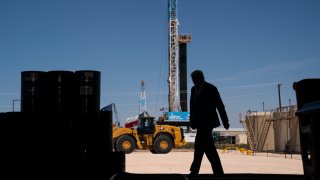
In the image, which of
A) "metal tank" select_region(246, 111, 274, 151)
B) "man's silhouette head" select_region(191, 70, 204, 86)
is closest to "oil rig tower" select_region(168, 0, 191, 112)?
"metal tank" select_region(246, 111, 274, 151)

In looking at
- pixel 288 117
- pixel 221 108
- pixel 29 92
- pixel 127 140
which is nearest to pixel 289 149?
pixel 288 117

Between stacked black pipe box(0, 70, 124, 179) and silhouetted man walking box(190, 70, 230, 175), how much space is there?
1.25 metres

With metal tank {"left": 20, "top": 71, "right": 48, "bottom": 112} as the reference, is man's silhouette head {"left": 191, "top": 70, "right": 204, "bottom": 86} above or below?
above

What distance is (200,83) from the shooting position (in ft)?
18.3

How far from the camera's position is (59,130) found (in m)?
4.04

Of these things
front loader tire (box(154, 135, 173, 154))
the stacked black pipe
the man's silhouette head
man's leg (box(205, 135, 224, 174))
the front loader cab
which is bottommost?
front loader tire (box(154, 135, 173, 154))

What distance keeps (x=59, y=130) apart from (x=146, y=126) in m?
21.1

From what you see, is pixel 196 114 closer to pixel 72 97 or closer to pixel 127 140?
pixel 72 97

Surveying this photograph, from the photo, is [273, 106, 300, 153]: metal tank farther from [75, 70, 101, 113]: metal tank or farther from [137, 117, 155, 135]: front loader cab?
[75, 70, 101, 113]: metal tank

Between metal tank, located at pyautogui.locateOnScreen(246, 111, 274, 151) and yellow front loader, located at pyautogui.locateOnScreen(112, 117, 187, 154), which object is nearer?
yellow front loader, located at pyautogui.locateOnScreen(112, 117, 187, 154)

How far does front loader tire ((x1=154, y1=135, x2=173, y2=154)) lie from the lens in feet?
82.5

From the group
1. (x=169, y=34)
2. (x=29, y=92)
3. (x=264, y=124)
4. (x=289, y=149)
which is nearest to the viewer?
(x=29, y=92)

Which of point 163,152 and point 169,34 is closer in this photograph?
point 163,152

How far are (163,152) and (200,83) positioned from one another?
2014cm
